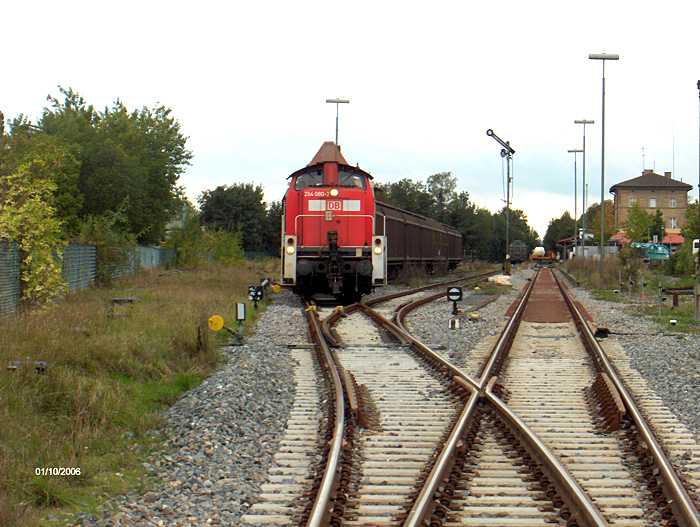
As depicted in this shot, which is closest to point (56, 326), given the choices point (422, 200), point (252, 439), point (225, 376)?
point (225, 376)

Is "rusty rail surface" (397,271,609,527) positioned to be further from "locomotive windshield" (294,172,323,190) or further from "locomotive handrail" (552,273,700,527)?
"locomotive windshield" (294,172,323,190)

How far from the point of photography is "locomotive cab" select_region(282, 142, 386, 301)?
1755 cm

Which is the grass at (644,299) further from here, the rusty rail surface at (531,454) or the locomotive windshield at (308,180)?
the locomotive windshield at (308,180)

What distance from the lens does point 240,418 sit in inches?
264

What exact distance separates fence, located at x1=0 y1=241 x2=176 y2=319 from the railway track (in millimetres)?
6977

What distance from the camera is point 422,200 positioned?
80.0 metres

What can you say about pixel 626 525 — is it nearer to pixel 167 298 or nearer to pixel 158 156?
pixel 167 298

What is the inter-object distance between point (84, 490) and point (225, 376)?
12.1 feet
